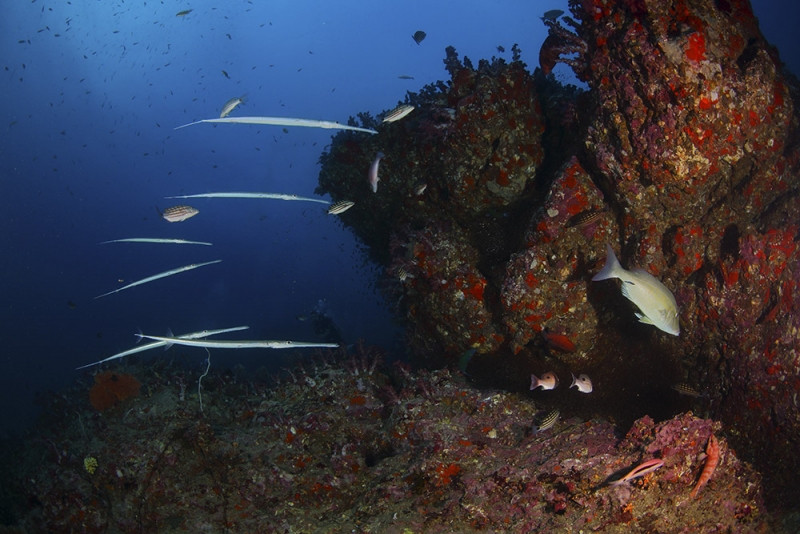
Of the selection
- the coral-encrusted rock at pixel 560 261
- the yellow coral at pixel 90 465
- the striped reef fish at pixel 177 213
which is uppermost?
the coral-encrusted rock at pixel 560 261

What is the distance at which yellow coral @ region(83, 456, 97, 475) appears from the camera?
196 inches

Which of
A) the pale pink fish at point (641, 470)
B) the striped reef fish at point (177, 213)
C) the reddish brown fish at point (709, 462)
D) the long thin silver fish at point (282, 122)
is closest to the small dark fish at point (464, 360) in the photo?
the pale pink fish at point (641, 470)

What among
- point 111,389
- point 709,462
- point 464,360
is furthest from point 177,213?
point 709,462

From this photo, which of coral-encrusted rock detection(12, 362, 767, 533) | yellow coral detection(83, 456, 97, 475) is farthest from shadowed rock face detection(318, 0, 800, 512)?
yellow coral detection(83, 456, 97, 475)

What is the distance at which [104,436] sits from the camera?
543 cm

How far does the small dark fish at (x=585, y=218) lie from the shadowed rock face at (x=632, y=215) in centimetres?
3

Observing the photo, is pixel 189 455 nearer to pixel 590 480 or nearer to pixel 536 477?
pixel 536 477

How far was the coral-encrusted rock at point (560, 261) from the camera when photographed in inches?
212

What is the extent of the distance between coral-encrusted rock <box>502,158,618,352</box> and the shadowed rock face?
0.02m

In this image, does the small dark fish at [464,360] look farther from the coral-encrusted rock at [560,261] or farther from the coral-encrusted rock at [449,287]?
the coral-encrusted rock at [560,261]

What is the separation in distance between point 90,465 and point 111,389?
1296 millimetres

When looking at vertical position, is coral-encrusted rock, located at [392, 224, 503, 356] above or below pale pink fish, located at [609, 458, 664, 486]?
above

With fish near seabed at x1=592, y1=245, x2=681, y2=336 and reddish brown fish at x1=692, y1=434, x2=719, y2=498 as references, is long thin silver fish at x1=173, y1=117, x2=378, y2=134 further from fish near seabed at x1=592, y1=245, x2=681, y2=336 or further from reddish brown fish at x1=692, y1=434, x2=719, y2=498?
reddish brown fish at x1=692, y1=434, x2=719, y2=498

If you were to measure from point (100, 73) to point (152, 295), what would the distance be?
76954mm
